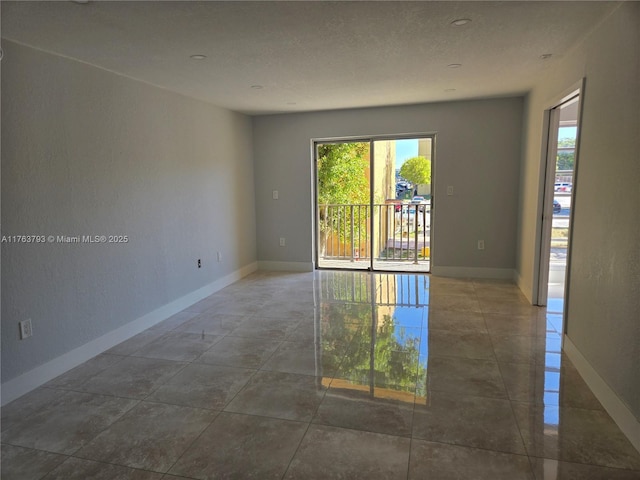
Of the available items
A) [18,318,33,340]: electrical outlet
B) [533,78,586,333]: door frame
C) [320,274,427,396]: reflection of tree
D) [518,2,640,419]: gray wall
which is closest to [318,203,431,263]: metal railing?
[320,274,427,396]: reflection of tree

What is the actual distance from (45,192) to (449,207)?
449 centimetres

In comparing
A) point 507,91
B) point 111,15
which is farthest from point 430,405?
point 507,91

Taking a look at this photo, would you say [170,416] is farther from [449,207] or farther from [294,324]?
[449,207]

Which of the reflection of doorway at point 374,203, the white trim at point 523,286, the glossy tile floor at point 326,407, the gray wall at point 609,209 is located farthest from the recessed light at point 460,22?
the reflection of doorway at point 374,203

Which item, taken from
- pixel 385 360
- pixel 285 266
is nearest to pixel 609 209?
pixel 385 360

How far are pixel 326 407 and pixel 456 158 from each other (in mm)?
3998

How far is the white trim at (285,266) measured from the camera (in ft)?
20.3

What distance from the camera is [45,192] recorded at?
284 cm

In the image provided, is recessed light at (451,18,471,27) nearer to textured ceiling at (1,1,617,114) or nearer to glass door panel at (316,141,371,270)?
textured ceiling at (1,1,617,114)

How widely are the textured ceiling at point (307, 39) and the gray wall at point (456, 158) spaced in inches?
43.6

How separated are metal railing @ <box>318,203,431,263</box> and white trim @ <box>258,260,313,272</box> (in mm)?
618

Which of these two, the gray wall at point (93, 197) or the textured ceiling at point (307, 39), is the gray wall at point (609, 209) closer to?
the textured ceiling at point (307, 39)

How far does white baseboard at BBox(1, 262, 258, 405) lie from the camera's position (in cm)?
266

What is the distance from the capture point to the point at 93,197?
3258mm
